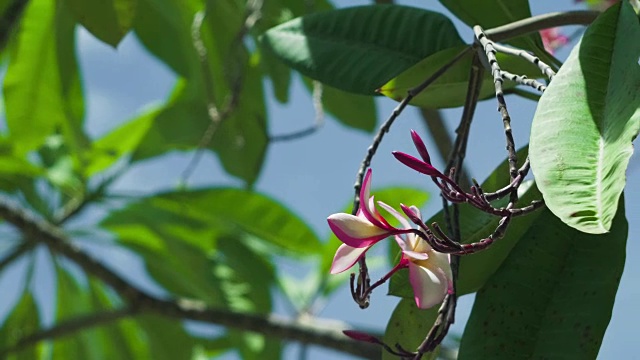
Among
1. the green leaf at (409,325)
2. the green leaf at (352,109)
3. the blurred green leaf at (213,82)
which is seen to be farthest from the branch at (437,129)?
the green leaf at (409,325)

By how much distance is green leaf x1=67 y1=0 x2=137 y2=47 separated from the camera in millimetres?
918

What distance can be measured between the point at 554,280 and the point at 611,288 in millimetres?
35

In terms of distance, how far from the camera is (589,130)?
1.27ft

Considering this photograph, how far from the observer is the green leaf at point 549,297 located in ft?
1.68

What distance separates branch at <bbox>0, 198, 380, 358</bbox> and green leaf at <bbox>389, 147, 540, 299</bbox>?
0.60 m

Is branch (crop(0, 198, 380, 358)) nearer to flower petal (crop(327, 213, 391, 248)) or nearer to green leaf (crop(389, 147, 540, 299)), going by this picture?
green leaf (crop(389, 147, 540, 299))

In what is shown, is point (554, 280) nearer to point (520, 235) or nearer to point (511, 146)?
point (520, 235)

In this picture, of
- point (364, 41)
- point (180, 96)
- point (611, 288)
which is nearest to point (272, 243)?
point (180, 96)

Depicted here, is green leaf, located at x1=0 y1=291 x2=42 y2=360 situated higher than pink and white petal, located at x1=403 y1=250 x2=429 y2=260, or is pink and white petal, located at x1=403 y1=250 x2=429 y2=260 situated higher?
pink and white petal, located at x1=403 y1=250 x2=429 y2=260

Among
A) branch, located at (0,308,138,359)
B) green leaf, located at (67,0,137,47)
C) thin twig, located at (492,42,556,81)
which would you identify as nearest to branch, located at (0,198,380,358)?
branch, located at (0,308,138,359)

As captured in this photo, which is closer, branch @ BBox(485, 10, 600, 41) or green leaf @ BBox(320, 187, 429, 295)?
branch @ BBox(485, 10, 600, 41)

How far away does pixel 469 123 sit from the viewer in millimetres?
537

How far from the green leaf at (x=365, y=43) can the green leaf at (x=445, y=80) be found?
0.08ft

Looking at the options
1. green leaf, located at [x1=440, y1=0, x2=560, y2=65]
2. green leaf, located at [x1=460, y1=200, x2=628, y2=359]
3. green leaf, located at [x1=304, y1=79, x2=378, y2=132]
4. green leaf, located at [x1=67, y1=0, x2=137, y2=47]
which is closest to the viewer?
green leaf, located at [x1=460, y1=200, x2=628, y2=359]
